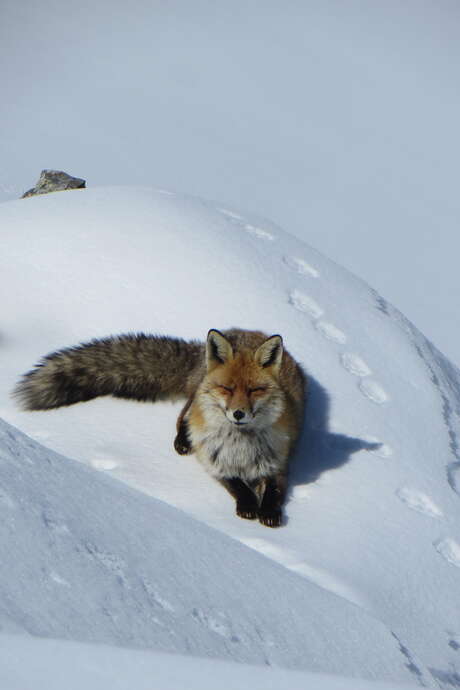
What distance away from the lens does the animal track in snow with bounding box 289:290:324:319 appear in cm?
665

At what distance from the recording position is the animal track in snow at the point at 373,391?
6020 mm

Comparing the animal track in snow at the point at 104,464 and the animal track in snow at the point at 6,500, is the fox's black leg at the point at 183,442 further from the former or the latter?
the animal track in snow at the point at 6,500

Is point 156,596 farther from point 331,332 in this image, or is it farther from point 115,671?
point 331,332

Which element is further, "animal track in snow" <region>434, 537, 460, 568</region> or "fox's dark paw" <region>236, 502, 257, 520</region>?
"animal track in snow" <region>434, 537, 460, 568</region>

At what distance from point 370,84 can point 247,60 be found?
11410 mm

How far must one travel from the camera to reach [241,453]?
491 centimetres

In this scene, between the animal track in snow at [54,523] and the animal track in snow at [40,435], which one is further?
the animal track in snow at [40,435]

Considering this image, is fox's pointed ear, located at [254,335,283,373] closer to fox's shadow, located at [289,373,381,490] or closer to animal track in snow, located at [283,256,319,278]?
fox's shadow, located at [289,373,381,490]

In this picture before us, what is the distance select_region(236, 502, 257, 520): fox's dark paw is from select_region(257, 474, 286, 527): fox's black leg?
30mm

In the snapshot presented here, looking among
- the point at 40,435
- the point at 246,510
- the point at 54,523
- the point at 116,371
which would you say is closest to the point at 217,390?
the point at 246,510

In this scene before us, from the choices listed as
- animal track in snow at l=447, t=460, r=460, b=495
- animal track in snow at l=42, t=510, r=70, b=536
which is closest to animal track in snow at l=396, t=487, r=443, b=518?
animal track in snow at l=447, t=460, r=460, b=495

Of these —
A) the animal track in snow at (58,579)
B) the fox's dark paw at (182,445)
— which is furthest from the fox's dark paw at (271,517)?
the animal track in snow at (58,579)

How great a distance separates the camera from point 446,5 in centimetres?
6850

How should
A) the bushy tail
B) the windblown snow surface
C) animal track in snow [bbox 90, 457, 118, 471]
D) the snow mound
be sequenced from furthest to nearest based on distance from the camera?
1. the bushy tail
2. animal track in snow [bbox 90, 457, 118, 471]
3. the windblown snow surface
4. the snow mound
